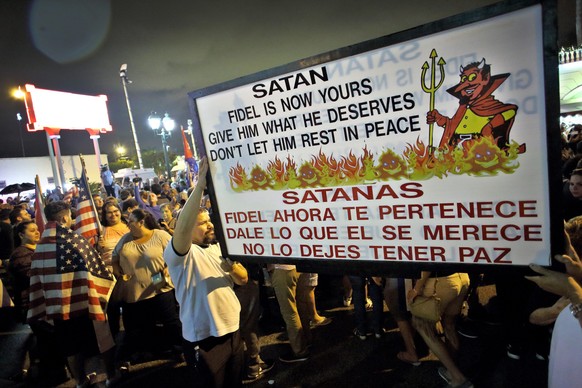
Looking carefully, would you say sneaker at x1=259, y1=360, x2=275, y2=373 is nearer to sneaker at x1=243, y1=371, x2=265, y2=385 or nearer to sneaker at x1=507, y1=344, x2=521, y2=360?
sneaker at x1=243, y1=371, x2=265, y2=385

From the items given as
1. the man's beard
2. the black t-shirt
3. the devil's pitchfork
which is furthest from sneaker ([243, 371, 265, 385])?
the black t-shirt

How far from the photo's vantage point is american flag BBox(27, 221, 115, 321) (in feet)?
12.7

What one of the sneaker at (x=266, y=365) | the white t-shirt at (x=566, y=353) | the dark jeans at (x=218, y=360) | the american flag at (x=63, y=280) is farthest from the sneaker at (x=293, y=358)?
the white t-shirt at (x=566, y=353)

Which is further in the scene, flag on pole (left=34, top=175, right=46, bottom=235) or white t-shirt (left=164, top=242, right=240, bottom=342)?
flag on pole (left=34, top=175, right=46, bottom=235)

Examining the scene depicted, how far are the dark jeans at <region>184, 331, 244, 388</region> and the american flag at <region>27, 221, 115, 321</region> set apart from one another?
5.61ft

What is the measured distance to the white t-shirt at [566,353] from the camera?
1.66 m

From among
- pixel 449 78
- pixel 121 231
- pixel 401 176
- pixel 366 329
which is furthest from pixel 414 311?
pixel 121 231

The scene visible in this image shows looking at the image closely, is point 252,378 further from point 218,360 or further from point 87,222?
point 87,222

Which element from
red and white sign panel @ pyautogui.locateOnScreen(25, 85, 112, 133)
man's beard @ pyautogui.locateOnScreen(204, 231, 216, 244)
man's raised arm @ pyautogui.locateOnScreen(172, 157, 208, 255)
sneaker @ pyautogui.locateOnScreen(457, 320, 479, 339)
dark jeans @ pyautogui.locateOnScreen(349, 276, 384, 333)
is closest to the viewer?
man's raised arm @ pyautogui.locateOnScreen(172, 157, 208, 255)

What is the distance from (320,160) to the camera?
6.09ft

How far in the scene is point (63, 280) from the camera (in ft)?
12.7

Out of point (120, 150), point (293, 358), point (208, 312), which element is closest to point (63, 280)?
point (208, 312)

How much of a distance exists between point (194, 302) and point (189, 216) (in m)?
0.91

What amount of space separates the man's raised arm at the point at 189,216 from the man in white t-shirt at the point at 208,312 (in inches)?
4.4
